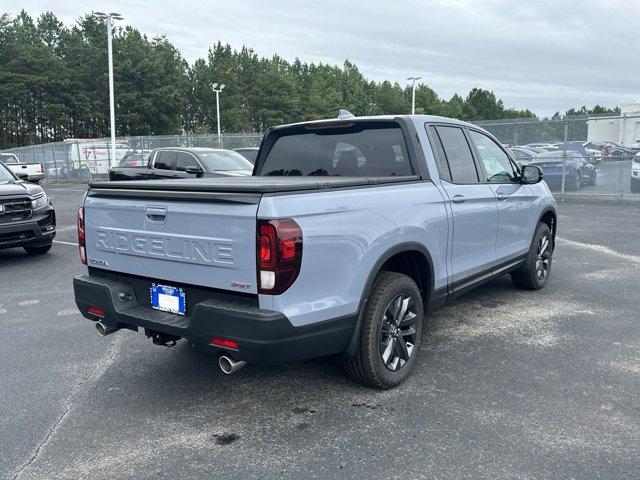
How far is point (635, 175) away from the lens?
16594 mm

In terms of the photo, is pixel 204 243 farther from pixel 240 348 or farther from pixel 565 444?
pixel 565 444

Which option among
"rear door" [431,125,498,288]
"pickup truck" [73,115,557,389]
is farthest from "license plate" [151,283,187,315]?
"rear door" [431,125,498,288]

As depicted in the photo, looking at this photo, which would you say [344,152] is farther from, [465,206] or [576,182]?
[576,182]

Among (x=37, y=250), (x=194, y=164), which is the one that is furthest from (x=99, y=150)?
(x=37, y=250)

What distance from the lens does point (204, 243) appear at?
3213 mm

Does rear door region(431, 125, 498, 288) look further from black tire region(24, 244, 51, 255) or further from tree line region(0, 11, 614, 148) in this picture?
tree line region(0, 11, 614, 148)

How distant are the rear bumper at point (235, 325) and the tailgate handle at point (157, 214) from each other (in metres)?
0.43

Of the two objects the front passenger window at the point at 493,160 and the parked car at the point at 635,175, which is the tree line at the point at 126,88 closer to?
the parked car at the point at 635,175

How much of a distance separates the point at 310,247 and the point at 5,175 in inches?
326

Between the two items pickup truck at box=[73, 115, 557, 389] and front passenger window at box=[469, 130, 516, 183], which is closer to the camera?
pickup truck at box=[73, 115, 557, 389]

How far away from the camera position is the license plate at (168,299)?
3.43 m

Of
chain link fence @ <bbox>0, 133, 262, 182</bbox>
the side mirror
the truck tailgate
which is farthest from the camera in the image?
chain link fence @ <bbox>0, 133, 262, 182</bbox>

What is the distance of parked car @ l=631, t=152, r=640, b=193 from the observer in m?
16.6

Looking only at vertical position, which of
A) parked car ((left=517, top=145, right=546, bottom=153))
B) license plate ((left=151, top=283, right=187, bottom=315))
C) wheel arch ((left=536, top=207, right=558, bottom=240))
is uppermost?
parked car ((left=517, top=145, right=546, bottom=153))
